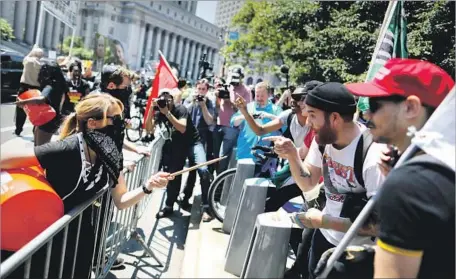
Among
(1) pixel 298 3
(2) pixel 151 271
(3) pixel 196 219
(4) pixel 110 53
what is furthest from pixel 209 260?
(4) pixel 110 53

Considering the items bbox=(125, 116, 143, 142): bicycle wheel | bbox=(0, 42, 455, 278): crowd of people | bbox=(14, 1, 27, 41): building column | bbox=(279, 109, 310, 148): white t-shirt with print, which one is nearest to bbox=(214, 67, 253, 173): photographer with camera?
bbox=(0, 42, 455, 278): crowd of people

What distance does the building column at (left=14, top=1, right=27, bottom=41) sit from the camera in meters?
49.2

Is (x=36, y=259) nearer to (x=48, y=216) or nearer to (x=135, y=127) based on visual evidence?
(x=48, y=216)

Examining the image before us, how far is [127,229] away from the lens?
428cm

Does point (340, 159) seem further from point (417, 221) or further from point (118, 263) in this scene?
point (118, 263)

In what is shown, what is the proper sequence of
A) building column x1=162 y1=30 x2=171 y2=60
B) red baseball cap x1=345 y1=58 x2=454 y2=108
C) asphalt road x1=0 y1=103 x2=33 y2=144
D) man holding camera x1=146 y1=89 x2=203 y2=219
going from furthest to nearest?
building column x1=162 y1=30 x2=171 y2=60 → asphalt road x1=0 y1=103 x2=33 y2=144 → man holding camera x1=146 y1=89 x2=203 y2=219 → red baseball cap x1=345 y1=58 x2=454 y2=108

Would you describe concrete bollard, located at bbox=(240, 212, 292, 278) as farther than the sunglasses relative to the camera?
No

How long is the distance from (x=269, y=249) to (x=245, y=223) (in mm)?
1252

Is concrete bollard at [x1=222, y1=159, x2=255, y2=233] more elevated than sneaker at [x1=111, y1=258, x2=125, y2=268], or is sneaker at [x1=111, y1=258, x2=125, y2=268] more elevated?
concrete bollard at [x1=222, y1=159, x2=255, y2=233]

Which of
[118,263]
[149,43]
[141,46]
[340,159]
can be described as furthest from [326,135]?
[149,43]

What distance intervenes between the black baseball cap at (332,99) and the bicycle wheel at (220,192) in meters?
2.98

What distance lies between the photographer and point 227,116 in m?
6.74

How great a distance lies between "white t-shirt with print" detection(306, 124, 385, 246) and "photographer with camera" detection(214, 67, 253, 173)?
4.03m

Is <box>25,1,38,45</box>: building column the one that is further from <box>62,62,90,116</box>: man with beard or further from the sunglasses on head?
the sunglasses on head
